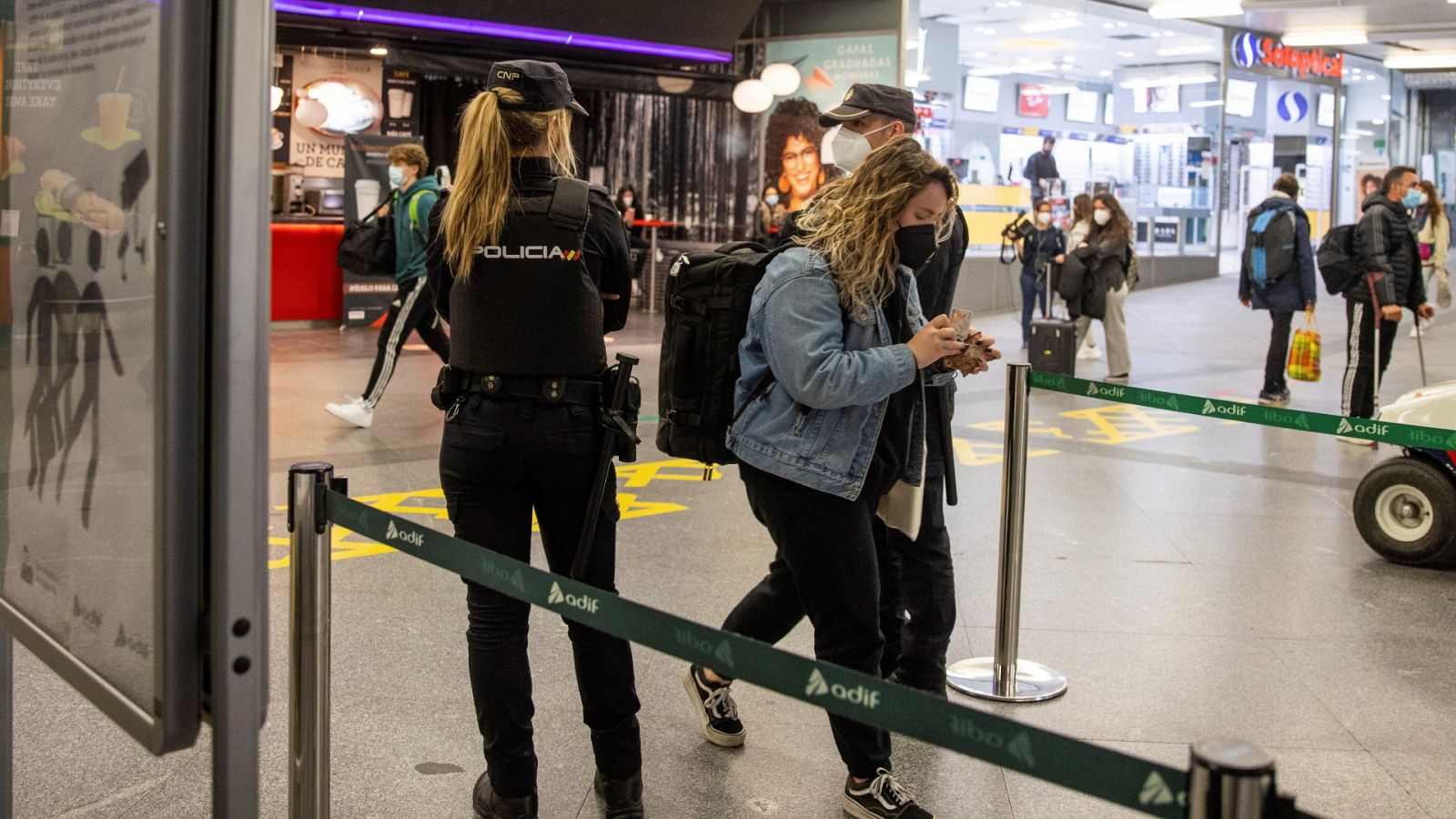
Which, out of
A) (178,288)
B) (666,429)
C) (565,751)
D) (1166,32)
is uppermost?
(1166,32)

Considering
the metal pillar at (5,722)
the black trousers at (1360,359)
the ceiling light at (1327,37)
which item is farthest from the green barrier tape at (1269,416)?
the ceiling light at (1327,37)

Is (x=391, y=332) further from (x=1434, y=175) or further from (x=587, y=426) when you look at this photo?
(x=1434, y=175)

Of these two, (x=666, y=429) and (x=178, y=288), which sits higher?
(x=178, y=288)

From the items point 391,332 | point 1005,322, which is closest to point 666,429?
point 391,332

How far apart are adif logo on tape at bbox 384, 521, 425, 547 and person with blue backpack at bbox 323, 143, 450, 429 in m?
5.36

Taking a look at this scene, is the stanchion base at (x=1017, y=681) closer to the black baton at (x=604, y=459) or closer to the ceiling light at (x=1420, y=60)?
the black baton at (x=604, y=459)

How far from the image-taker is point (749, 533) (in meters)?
6.18

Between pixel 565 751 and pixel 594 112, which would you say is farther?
pixel 594 112

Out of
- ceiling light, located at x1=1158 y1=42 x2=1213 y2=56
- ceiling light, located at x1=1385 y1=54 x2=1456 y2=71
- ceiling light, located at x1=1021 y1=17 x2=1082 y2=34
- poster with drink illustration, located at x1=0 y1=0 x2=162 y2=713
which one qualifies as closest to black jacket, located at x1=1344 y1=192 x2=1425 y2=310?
poster with drink illustration, located at x1=0 y1=0 x2=162 y2=713

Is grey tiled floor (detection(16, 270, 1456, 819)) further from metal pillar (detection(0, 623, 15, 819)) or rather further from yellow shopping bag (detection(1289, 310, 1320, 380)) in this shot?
yellow shopping bag (detection(1289, 310, 1320, 380))

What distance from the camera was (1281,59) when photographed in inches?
871

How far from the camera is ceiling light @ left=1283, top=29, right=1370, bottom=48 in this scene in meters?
20.8

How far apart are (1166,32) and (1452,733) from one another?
17910 millimetres

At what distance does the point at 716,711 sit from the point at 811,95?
15089mm
